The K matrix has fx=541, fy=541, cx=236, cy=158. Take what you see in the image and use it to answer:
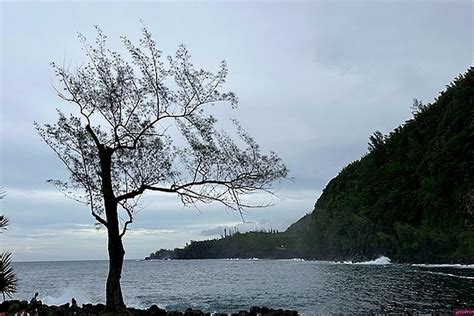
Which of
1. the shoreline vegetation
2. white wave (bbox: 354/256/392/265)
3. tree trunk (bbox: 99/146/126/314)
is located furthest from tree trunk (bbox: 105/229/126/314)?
white wave (bbox: 354/256/392/265)

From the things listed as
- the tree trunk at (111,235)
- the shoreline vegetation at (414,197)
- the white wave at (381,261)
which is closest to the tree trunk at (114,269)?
the tree trunk at (111,235)

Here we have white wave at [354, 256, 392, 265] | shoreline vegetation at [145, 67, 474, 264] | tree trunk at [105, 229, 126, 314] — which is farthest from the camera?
white wave at [354, 256, 392, 265]

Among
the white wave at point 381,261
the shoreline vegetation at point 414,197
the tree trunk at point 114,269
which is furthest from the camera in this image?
the white wave at point 381,261

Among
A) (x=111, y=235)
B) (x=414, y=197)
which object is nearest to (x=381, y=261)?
(x=414, y=197)

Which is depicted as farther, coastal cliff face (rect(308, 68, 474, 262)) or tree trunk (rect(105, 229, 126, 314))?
coastal cliff face (rect(308, 68, 474, 262))

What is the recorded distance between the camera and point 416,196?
10712 cm

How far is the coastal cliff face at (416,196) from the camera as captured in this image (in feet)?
304

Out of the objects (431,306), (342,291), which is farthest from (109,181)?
(342,291)

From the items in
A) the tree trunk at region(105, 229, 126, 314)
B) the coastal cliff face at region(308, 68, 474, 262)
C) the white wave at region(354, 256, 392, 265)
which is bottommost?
the tree trunk at region(105, 229, 126, 314)

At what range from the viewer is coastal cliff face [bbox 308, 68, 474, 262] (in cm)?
9269

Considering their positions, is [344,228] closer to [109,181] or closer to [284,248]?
[284,248]

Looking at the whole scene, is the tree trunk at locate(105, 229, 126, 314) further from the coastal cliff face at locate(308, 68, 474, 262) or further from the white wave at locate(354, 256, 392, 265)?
the white wave at locate(354, 256, 392, 265)

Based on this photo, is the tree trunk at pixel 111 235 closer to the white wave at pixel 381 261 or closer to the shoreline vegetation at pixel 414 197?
the shoreline vegetation at pixel 414 197

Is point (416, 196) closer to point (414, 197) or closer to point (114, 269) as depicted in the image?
point (414, 197)
